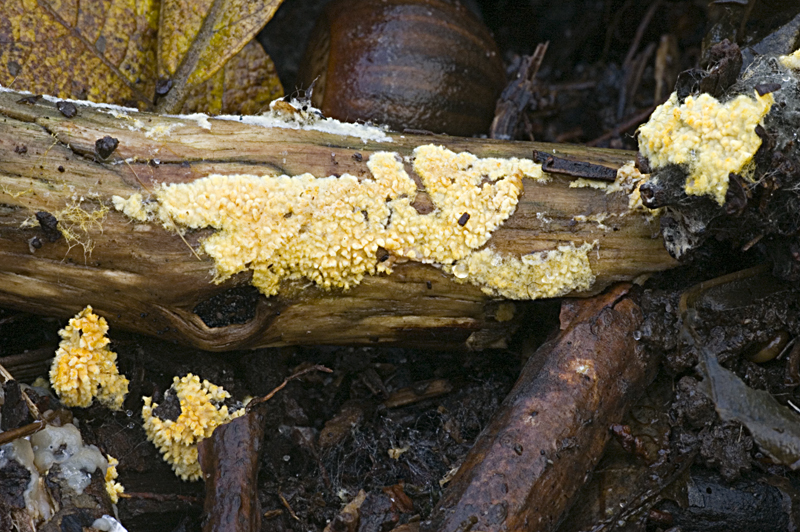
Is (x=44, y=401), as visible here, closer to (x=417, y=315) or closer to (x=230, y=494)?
(x=230, y=494)

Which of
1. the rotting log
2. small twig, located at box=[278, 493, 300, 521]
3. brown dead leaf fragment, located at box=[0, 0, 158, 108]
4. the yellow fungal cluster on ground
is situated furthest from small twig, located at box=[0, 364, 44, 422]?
brown dead leaf fragment, located at box=[0, 0, 158, 108]

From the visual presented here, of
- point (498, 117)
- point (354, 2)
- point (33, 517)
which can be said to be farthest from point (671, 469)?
point (354, 2)

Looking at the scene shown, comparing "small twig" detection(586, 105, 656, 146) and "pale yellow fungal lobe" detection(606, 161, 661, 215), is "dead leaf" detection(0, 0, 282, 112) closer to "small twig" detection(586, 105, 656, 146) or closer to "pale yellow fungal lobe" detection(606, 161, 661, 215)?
"pale yellow fungal lobe" detection(606, 161, 661, 215)

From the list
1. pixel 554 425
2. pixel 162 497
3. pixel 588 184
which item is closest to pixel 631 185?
pixel 588 184

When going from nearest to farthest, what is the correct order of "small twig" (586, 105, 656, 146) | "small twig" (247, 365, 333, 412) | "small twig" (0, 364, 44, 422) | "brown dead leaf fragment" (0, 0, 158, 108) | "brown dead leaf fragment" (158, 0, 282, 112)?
1. "small twig" (0, 364, 44, 422)
2. "small twig" (247, 365, 333, 412)
3. "brown dead leaf fragment" (0, 0, 158, 108)
4. "brown dead leaf fragment" (158, 0, 282, 112)
5. "small twig" (586, 105, 656, 146)

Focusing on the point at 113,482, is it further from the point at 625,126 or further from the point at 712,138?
the point at 625,126

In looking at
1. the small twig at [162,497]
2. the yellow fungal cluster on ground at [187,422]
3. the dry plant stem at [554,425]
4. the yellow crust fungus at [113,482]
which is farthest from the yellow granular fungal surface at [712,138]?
the yellow crust fungus at [113,482]
